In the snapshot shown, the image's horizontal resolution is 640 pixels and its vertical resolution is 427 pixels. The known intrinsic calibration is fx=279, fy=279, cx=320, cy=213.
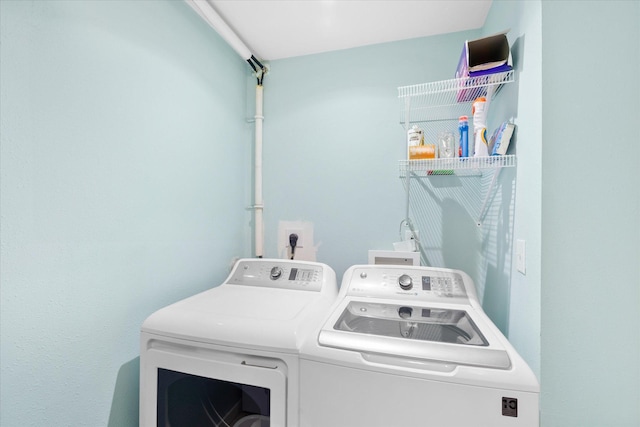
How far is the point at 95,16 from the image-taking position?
1.03m

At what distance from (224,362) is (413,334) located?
71cm

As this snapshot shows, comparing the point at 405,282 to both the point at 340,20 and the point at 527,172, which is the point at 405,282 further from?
the point at 340,20

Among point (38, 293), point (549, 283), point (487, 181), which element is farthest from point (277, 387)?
point (487, 181)

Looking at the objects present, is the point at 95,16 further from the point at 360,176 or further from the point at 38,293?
the point at 360,176

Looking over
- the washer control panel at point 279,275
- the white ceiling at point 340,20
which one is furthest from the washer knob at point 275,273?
Answer: the white ceiling at point 340,20

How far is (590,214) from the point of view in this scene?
0.87 metres

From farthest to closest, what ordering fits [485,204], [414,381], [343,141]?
[343,141] → [485,204] → [414,381]

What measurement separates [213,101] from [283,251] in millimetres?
1059

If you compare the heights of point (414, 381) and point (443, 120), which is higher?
point (443, 120)

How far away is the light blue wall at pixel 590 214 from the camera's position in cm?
86

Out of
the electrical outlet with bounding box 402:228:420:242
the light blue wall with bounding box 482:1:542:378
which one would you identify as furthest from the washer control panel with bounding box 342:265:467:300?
the electrical outlet with bounding box 402:228:420:242

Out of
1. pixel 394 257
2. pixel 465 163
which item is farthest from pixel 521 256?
pixel 394 257

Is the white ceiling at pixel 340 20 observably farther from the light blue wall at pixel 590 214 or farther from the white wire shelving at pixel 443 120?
the light blue wall at pixel 590 214

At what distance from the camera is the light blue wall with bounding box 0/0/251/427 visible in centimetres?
83
